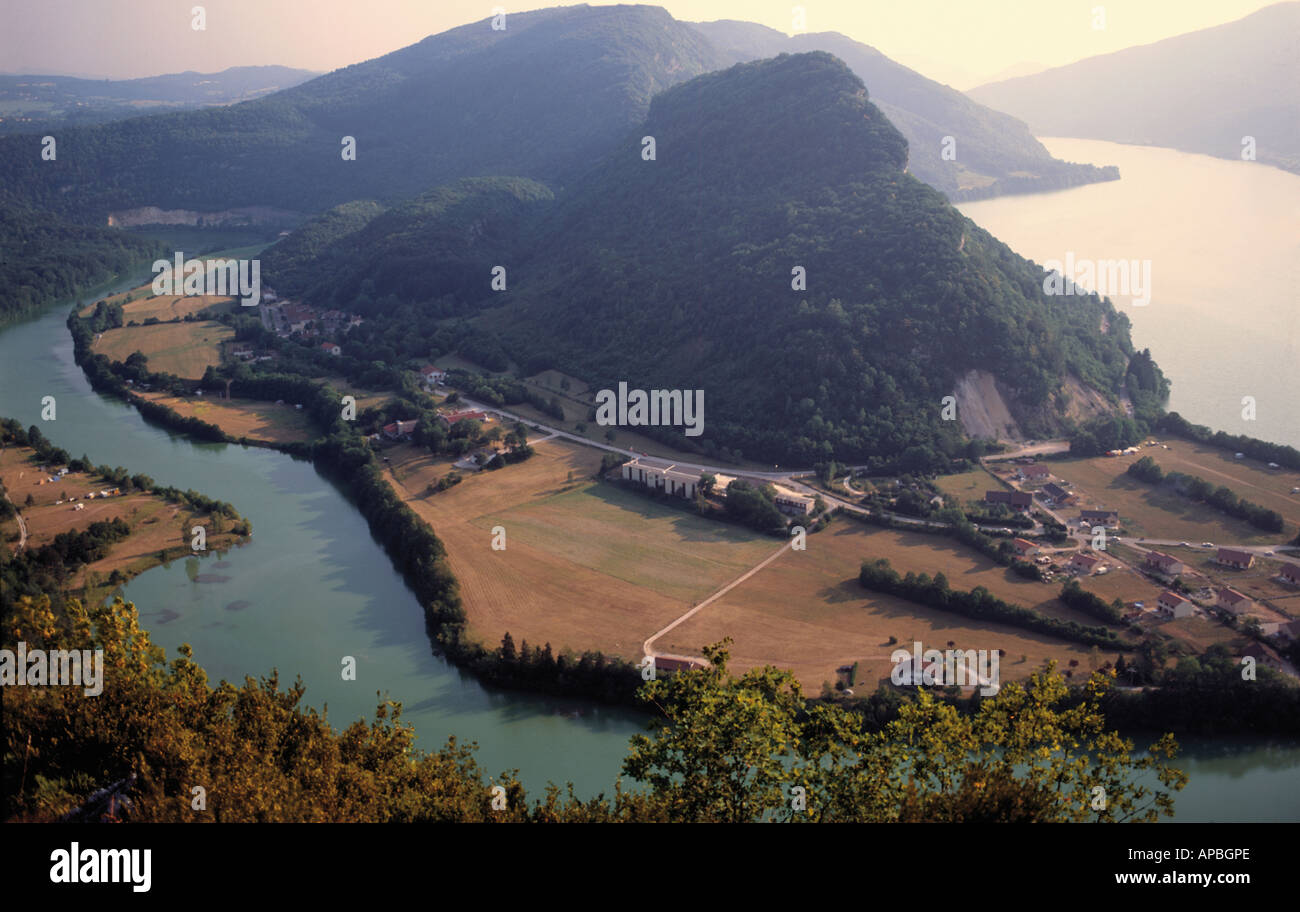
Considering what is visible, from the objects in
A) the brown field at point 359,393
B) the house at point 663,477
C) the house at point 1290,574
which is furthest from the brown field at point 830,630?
the brown field at point 359,393

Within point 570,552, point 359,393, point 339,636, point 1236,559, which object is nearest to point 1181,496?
point 1236,559

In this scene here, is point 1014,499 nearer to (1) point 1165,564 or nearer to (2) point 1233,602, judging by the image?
(1) point 1165,564

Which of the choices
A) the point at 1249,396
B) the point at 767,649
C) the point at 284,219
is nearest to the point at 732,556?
the point at 767,649

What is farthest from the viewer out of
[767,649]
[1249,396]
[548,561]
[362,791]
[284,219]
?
[284,219]

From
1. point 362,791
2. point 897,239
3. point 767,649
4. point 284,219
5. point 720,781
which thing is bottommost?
point 767,649

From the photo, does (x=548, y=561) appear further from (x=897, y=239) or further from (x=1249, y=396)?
(x=1249, y=396)

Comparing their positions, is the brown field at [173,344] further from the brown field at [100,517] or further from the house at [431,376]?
the brown field at [100,517]
